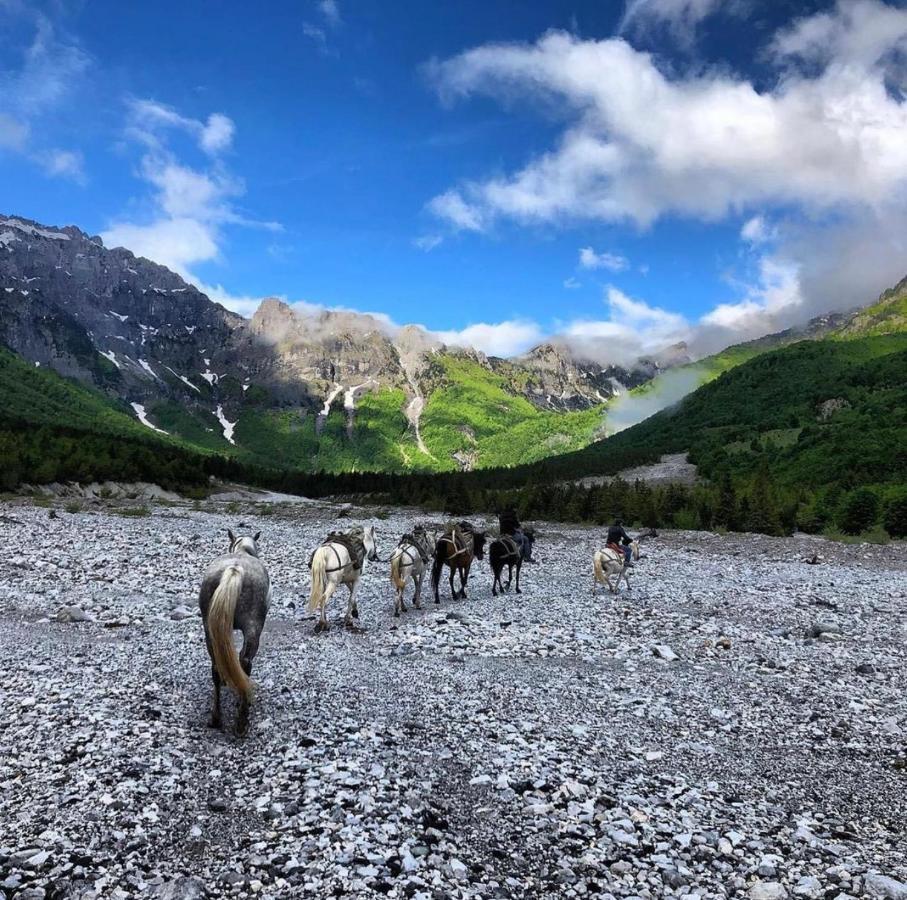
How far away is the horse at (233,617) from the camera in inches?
356

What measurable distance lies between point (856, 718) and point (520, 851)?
839 cm

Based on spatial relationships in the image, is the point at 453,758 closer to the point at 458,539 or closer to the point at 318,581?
the point at 318,581

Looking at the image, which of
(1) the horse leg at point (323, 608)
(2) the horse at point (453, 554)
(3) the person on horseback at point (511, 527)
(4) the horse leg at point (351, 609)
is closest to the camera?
(1) the horse leg at point (323, 608)

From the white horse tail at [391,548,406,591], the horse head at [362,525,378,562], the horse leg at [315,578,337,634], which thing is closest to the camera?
the horse leg at [315,578,337,634]

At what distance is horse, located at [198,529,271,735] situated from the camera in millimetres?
9055

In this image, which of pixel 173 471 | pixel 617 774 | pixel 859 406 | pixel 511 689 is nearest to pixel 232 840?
pixel 617 774

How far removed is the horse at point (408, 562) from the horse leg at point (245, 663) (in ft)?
31.0

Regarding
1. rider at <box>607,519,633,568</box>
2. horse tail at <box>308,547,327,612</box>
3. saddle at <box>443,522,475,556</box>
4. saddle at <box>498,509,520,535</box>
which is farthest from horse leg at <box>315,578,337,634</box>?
rider at <box>607,519,633,568</box>

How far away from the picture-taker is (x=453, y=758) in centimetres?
880

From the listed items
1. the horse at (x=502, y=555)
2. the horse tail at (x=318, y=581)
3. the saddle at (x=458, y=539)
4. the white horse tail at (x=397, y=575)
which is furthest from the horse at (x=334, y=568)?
the horse at (x=502, y=555)

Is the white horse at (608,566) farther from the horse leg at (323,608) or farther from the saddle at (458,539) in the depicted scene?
the horse leg at (323,608)

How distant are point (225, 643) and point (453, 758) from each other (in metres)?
3.93

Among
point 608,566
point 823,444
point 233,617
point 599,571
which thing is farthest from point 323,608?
point 823,444

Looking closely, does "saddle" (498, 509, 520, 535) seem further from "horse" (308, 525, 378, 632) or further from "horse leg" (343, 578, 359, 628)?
"horse leg" (343, 578, 359, 628)
